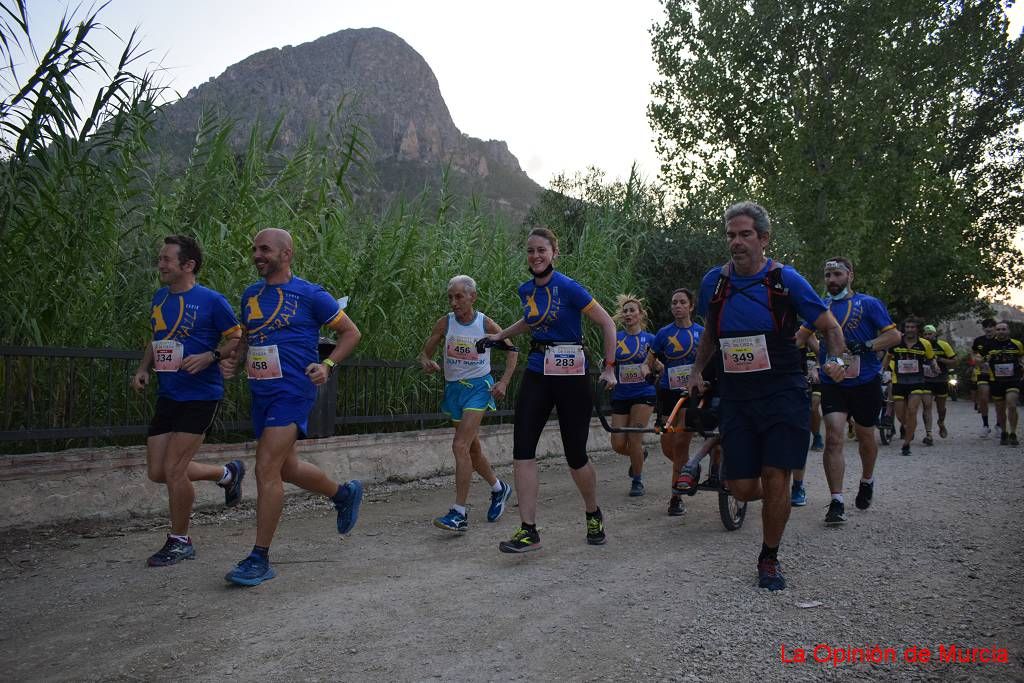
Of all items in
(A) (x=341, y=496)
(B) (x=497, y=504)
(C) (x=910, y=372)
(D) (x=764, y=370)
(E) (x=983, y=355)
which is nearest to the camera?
(D) (x=764, y=370)

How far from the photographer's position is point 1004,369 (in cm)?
1479

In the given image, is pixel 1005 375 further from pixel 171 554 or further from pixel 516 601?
pixel 171 554

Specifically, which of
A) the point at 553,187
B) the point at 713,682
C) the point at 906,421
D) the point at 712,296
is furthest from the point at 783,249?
the point at 713,682

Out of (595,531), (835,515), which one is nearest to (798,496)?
(835,515)

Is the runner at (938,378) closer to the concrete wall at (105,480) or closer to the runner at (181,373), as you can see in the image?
the concrete wall at (105,480)

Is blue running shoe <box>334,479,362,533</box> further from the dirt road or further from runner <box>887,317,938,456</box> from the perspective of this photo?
runner <box>887,317,938,456</box>

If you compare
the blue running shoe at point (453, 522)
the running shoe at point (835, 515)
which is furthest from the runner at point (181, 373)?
the running shoe at point (835, 515)

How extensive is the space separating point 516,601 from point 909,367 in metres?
11.8

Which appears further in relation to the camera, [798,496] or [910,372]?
[910,372]

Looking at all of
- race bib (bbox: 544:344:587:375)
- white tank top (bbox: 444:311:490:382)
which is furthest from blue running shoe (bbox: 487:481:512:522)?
race bib (bbox: 544:344:587:375)

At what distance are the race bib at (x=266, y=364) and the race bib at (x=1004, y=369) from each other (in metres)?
13.7

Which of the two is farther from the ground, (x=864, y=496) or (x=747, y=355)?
(x=747, y=355)

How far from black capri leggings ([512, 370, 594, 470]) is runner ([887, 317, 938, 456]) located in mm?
9707

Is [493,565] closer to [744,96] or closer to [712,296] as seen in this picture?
[712,296]
